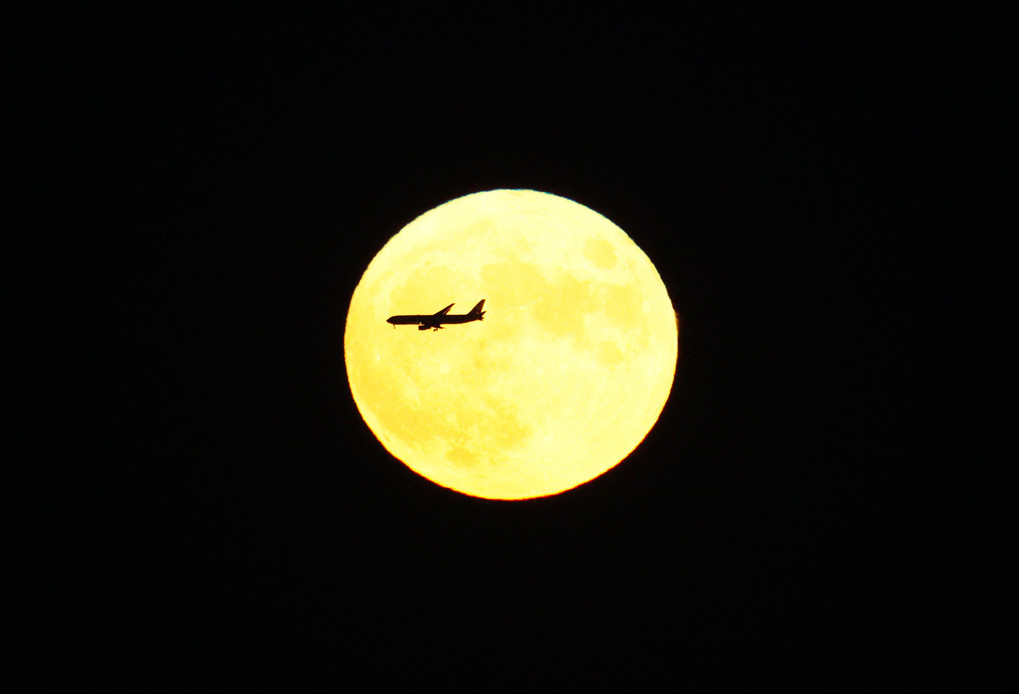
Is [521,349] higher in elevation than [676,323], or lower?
lower

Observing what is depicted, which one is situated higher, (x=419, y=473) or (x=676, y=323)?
(x=676, y=323)

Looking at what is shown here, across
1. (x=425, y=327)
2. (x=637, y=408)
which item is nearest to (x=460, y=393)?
(x=425, y=327)

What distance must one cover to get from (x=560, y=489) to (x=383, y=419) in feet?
4.70

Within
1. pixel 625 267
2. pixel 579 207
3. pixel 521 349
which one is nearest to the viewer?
pixel 521 349

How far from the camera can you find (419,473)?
15.7ft

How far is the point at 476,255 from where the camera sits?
13.1 feet

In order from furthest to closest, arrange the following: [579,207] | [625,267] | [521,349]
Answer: [579,207]
[625,267]
[521,349]

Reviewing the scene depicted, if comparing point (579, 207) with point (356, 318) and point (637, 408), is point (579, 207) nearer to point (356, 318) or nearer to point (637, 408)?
point (637, 408)

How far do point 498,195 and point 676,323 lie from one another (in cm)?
171

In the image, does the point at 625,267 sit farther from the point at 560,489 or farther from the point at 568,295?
the point at 560,489

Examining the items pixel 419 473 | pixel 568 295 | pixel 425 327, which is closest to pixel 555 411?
pixel 568 295

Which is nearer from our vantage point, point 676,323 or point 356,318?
point 356,318

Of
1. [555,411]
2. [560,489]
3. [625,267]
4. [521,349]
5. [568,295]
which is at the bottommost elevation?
[560,489]

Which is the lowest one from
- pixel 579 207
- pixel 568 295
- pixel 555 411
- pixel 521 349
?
pixel 555 411
